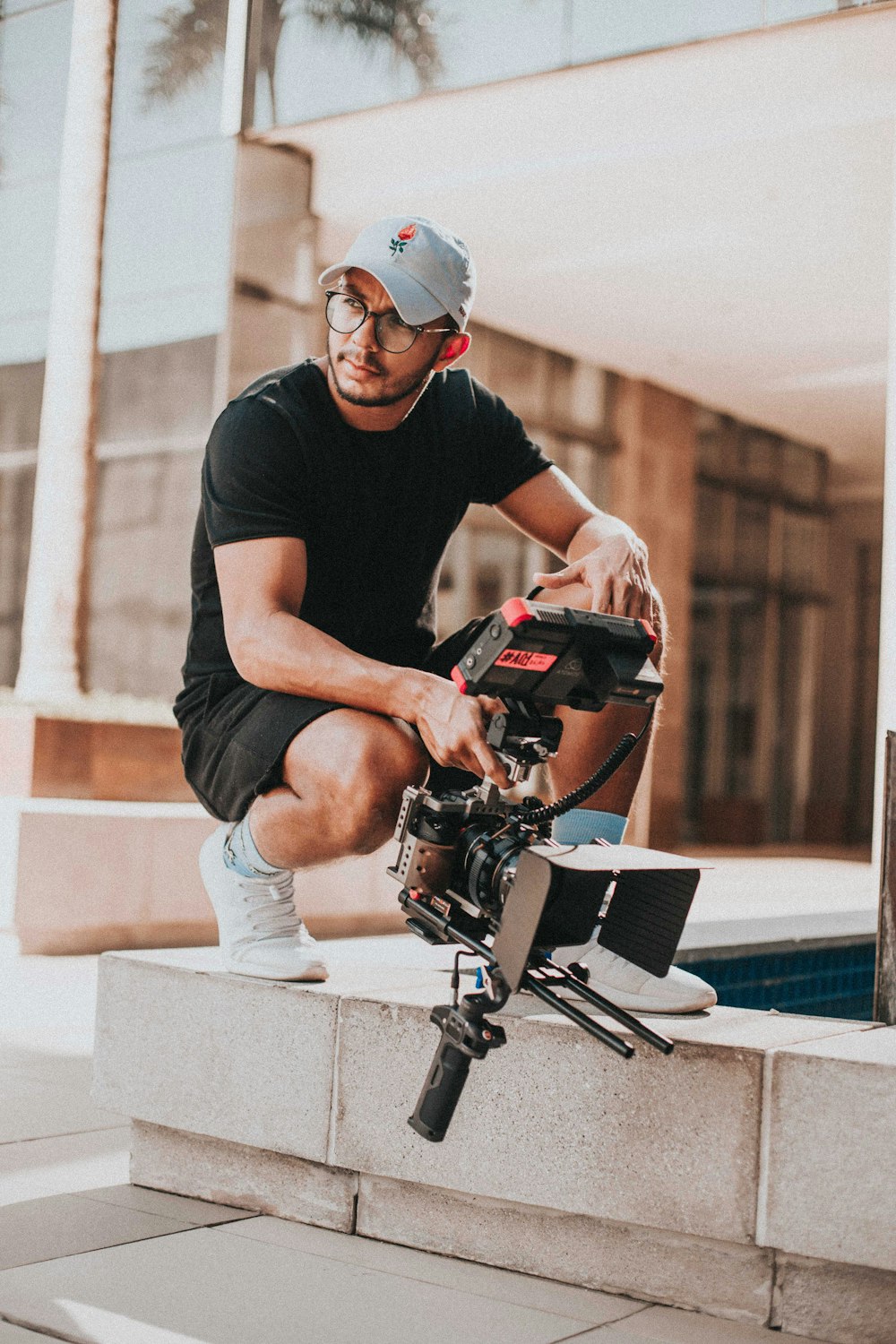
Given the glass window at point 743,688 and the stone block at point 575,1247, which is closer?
the stone block at point 575,1247

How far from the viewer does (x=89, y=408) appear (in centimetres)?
929

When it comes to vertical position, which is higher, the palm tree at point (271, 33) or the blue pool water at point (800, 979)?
the palm tree at point (271, 33)

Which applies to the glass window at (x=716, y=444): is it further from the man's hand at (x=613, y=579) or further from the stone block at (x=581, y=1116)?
the stone block at (x=581, y=1116)

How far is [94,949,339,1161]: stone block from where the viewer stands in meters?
2.62

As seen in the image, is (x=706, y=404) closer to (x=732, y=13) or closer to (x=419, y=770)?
(x=732, y=13)

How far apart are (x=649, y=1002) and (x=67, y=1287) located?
1.05 metres

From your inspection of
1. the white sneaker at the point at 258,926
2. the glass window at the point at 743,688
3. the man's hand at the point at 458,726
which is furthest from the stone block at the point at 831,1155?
the glass window at the point at 743,688

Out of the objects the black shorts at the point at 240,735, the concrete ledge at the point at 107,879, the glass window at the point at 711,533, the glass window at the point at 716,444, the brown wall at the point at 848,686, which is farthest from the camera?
the brown wall at the point at 848,686

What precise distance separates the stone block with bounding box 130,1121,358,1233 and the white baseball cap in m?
1.59

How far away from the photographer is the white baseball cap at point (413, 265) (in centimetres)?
264

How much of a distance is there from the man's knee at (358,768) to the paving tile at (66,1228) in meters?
0.77

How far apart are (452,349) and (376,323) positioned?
0.19 m

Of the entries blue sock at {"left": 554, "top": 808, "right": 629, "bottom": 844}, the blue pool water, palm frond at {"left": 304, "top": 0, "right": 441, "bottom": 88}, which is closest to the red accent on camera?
blue sock at {"left": 554, "top": 808, "right": 629, "bottom": 844}

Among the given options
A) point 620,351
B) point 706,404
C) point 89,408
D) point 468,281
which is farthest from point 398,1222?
point 706,404
